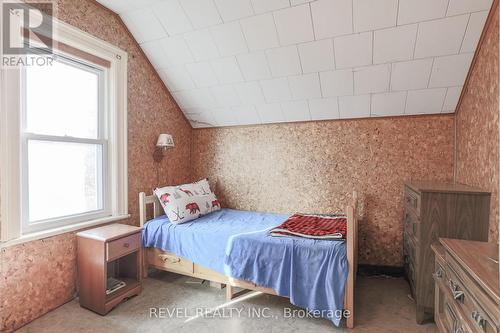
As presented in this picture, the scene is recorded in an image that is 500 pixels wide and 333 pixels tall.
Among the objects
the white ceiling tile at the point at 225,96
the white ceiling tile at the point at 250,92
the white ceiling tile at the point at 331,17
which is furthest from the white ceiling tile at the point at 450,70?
the white ceiling tile at the point at 225,96

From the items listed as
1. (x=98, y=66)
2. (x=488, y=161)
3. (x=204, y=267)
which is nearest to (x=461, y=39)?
(x=488, y=161)

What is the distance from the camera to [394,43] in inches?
86.5

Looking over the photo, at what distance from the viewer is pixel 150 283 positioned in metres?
2.60

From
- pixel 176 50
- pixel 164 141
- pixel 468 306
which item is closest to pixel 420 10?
pixel 468 306

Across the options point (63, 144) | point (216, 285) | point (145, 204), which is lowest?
point (216, 285)

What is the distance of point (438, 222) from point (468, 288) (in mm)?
962

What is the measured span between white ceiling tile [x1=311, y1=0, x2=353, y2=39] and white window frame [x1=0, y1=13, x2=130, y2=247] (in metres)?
1.86

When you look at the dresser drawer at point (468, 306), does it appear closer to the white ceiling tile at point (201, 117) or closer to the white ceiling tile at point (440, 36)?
the white ceiling tile at point (440, 36)

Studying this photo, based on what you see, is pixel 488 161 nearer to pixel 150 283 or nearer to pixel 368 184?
pixel 368 184

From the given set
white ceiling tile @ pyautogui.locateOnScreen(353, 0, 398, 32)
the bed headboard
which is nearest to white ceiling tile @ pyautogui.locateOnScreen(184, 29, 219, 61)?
white ceiling tile @ pyautogui.locateOnScreen(353, 0, 398, 32)

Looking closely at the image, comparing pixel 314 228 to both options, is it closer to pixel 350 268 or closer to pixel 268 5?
pixel 350 268

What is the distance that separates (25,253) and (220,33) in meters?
2.33

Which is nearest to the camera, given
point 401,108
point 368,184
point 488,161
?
point 488,161

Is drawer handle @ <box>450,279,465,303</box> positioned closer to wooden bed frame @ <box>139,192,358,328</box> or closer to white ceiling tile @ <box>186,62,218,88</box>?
wooden bed frame @ <box>139,192,358,328</box>
